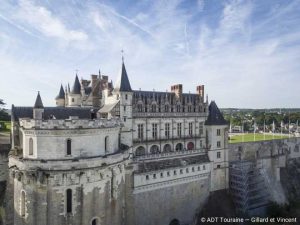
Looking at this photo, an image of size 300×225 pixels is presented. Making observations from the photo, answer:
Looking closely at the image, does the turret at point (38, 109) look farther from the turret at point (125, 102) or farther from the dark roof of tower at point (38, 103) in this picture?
the turret at point (125, 102)

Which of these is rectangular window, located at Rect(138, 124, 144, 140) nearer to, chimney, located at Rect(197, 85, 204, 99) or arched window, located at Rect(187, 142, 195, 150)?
arched window, located at Rect(187, 142, 195, 150)

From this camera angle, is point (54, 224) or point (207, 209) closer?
point (54, 224)

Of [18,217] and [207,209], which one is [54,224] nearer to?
[18,217]

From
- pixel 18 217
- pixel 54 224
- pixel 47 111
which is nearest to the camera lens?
pixel 54 224

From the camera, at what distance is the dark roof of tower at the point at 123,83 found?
107ft

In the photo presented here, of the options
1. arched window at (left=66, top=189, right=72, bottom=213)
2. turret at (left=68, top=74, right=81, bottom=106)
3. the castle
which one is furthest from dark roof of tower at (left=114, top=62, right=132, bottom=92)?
arched window at (left=66, top=189, right=72, bottom=213)

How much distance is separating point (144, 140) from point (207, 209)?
11447mm

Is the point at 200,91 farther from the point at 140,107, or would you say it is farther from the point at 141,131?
the point at 141,131

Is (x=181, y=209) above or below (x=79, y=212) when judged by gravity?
below

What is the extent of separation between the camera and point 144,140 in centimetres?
3600

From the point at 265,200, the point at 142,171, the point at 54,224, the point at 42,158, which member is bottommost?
the point at 265,200

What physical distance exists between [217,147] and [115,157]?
18.8m

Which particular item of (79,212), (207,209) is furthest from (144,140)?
(79,212)

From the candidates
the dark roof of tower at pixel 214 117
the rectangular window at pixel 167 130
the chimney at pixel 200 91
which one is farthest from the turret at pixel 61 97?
the dark roof of tower at pixel 214 117
